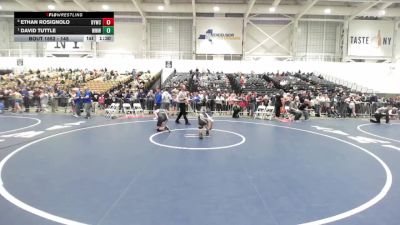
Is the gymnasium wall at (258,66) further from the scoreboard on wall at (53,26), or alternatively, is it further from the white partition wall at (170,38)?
the scoreboard on wall at (53,26)

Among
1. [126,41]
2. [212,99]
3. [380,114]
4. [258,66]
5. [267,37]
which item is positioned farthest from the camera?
[126,41]

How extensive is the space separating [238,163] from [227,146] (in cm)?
214

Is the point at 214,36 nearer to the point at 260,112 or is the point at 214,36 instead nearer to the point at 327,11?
the point at 327,11

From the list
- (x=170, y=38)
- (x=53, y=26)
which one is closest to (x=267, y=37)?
(x=170, y=38)

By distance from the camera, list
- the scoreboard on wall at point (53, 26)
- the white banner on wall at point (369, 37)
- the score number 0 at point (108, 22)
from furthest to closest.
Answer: the white banner on wall at point (369, 37)
the score number 0 at point (108, 22)
the scoreboard on wall at point (53, 26)

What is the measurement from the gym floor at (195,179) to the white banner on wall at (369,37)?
29.6 m

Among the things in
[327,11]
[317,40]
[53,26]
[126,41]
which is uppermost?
[327,11]

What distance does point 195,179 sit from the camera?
705cm

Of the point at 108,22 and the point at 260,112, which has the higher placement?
the point at 108,22

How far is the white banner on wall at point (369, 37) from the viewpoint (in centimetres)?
3866

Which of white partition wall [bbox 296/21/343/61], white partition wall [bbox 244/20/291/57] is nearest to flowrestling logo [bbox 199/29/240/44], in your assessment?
white partition wall [bbox 244/20/291/57]

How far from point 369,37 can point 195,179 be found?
38.8m

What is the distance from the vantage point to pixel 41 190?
6.18m

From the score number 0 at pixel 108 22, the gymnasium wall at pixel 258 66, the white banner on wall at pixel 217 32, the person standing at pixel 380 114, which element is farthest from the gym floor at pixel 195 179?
the white banner on wall at pixel 217 32
